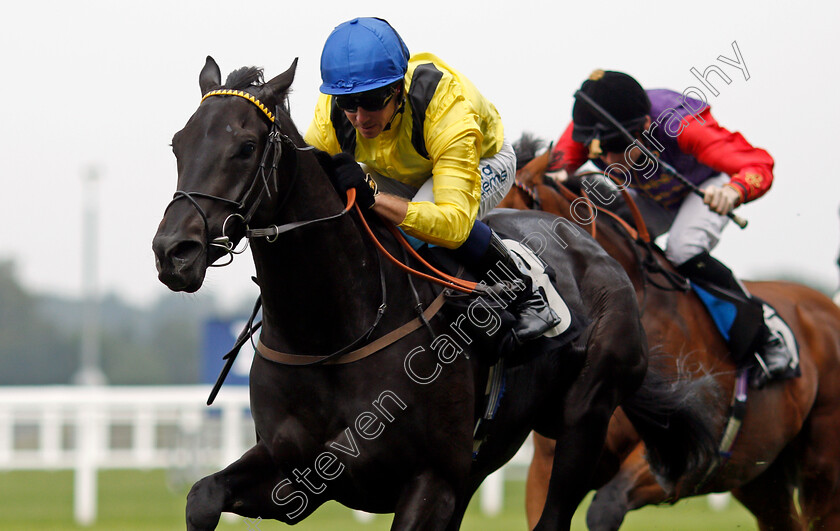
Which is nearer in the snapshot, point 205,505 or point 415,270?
point 205,505

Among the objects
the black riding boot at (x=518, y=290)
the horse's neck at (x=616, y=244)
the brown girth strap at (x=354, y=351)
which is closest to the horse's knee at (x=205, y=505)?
the brown girth strap at (x=354, y=351)

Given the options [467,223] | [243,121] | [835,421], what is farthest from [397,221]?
[835,421]

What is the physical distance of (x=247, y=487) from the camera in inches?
141

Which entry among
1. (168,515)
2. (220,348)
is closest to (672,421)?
(168,515)

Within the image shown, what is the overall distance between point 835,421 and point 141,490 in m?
7.22

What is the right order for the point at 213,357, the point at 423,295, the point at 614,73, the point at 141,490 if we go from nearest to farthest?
the point at 423,295, the point at 614,73, the point at 213,357, the point at 141,490

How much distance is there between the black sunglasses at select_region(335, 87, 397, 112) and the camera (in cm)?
349

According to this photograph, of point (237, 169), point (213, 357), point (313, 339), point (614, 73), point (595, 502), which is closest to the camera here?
point (237, 169)

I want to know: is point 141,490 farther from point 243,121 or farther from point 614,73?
point 243,121

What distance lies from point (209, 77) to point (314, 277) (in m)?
0.69

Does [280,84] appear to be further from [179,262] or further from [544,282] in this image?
[544,282]

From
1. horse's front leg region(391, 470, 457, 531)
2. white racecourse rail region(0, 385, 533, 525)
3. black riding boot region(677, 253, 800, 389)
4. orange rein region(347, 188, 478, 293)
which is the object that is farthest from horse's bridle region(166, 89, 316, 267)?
white racecourse rail region(0, 385, 533, 525)

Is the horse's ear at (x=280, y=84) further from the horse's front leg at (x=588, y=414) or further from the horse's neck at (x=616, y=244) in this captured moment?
the horse's neck at (x=616, y=244)

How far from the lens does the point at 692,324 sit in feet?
18.0
